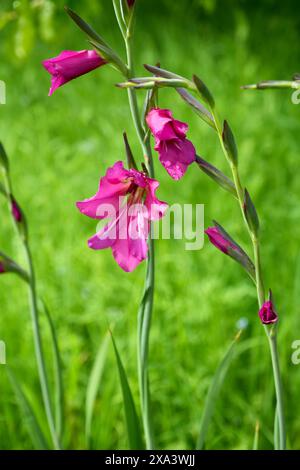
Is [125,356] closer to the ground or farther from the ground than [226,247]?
closer to the ground

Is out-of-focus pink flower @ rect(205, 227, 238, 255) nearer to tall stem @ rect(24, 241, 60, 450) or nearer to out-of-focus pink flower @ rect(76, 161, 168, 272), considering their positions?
out-of-focus pink flower @ rect(76, 161, 168, 272)

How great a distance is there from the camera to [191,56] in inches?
141

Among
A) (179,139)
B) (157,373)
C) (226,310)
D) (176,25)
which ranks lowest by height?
(157,373)

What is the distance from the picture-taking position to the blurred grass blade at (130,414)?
98 cm

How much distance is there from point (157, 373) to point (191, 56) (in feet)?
7.60

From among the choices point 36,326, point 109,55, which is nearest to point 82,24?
point 109,55

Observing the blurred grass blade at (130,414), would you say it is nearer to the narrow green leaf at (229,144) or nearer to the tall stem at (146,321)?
the tall stem at (146,321)

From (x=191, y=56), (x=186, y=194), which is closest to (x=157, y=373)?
(x=186, y=194)

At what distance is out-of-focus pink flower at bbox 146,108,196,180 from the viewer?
0.70 m

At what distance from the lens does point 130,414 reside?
1.01m

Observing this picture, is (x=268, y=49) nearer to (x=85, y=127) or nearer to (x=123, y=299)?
(x=85, y=127)

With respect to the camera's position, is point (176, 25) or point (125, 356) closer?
point (125, 356)

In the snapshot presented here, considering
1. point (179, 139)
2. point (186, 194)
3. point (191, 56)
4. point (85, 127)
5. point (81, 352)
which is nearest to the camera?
point (179, 139)

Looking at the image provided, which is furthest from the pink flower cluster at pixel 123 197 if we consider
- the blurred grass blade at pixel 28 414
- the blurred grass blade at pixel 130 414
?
the blurred grass blade at pixel 28 414
